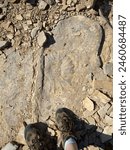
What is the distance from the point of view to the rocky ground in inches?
176

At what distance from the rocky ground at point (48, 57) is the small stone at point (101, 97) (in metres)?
0.07

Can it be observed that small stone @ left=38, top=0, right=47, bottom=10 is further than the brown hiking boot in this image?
Yes

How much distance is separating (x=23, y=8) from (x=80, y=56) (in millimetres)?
835

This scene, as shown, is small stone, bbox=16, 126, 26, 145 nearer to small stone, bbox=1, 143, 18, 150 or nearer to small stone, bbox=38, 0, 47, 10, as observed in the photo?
small stone, bbox=1, 143, 18, 150

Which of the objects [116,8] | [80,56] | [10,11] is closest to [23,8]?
[10,11]

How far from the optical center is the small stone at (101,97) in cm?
440

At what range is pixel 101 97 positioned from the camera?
4414 mm

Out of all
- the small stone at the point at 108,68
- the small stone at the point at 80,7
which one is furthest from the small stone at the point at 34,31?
the small stone at the point at 108,68

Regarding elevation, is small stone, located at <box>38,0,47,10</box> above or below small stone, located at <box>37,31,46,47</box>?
above

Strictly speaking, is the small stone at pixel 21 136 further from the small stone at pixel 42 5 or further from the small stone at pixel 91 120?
the small stone at pixel 42 5

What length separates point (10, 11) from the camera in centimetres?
451

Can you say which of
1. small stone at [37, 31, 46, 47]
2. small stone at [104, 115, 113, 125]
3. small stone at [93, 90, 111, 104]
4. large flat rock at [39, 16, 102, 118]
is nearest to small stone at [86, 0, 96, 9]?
large flat rock at [39, 16, 102, 118]

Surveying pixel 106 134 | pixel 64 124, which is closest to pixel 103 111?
pixel 106 134

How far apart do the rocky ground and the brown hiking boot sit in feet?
0.28
